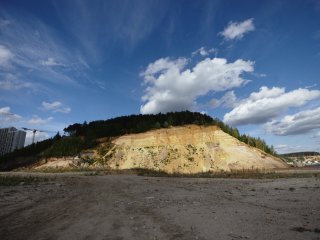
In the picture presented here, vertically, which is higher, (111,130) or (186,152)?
(111,130)

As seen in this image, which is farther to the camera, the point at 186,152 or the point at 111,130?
the point at 111,130

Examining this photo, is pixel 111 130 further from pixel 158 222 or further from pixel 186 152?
pixel 158 222

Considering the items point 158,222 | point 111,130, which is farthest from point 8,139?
point 158,222

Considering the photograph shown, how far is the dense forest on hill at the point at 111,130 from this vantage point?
3268 inches

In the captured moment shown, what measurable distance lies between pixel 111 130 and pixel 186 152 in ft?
90.6

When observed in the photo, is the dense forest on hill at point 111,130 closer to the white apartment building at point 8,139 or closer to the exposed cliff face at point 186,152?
the exposed cliff face at point 186,152

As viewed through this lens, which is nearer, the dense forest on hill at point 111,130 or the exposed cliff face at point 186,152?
the exposed cliff face at point 186,152

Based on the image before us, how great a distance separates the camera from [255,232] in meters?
7.64

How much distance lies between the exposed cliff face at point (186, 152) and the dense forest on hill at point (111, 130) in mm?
4360

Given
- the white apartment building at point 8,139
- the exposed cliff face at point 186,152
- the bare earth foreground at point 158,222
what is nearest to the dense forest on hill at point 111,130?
the exposed cliff face at point 186,152

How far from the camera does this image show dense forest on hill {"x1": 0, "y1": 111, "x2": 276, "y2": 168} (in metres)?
83.0

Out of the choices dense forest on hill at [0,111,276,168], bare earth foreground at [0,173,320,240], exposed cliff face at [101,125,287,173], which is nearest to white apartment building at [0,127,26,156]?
dense forest on hill at [0,111,276,168]

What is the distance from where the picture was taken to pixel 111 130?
8869cm

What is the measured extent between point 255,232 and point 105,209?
6403mm
